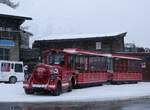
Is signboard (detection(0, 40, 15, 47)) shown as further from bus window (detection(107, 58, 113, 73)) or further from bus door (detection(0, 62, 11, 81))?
bus window (detection(107, 58, 113, 73))

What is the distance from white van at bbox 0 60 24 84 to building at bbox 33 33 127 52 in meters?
15.7

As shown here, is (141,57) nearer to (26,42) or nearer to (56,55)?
(56,55)

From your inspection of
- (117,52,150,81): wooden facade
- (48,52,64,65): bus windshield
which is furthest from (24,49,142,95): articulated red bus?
(117,52,150,81): wooden facade

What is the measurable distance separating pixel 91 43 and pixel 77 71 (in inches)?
1147

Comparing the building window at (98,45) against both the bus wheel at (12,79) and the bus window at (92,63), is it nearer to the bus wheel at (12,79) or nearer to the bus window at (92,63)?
the bus wheel at (12,79)

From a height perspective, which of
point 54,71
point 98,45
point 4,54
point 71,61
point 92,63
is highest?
point 98,45

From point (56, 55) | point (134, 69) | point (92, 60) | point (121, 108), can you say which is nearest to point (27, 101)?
point (121, 108)

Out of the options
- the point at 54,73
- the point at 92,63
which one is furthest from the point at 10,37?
the point at 54,73

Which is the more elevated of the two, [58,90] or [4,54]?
[4,54]

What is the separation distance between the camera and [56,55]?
106 ft

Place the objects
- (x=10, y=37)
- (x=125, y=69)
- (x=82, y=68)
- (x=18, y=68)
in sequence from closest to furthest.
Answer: (x=82, y=68) → (x=125, y=69) → (x=18, y=68) → (x=10, y=37)

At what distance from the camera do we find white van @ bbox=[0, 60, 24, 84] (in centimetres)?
4556

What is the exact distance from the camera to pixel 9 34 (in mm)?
55406

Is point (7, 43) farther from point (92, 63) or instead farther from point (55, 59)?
point (55, 59)
